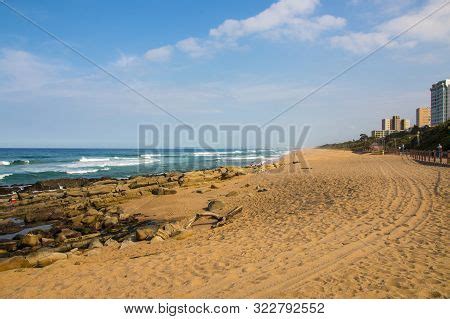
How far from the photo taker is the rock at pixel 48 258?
7.32 metres

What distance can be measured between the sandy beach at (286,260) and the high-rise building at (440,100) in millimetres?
86583

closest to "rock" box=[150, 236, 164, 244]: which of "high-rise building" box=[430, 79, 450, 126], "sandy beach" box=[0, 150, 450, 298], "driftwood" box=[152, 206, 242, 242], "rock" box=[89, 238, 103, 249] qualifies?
"driftwood" box=[152, 206, 242, 242]

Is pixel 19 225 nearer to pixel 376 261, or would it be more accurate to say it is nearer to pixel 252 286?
pixel 252 286

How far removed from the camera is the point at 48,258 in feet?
24.5

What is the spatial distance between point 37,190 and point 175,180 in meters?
8.88

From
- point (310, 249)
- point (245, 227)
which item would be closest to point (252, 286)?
point (310, 249)

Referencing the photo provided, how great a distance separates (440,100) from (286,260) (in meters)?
97.5

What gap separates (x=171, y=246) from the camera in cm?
805

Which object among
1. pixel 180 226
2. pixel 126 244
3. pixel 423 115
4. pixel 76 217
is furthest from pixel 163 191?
pixel 423 115

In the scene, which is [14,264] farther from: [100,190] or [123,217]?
[100,190]

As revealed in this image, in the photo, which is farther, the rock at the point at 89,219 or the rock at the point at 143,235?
the rock at the point at 89,219

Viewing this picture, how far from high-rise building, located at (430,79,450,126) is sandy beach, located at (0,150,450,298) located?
86.6m
